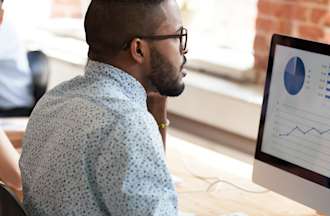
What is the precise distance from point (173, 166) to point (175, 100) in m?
1.20

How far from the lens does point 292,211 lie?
1945 millimetres

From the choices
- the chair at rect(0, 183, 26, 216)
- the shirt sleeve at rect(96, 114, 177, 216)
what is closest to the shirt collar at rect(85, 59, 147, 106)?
the shirt sleeve at rect(96, 114, 177, 216)

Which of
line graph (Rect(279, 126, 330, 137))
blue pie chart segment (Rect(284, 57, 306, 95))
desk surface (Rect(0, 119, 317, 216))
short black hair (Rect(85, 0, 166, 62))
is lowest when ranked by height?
desk surface (Rect(0, 119, 317, 216))

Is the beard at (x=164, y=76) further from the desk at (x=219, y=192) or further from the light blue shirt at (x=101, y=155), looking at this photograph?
the desk at (x=219, y=192)

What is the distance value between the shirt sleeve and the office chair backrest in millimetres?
2329

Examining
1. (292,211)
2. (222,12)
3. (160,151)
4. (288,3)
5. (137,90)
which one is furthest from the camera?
(222,12)

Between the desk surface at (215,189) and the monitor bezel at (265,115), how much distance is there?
18cm

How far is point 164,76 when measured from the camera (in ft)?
4.88

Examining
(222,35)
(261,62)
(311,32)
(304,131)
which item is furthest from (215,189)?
(222,35)

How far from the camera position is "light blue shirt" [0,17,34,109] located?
134 inches

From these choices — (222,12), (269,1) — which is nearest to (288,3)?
(269,1)

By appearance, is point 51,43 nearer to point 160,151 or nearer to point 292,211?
point 292,211

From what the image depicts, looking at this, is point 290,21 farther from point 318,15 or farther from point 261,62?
point 261,62

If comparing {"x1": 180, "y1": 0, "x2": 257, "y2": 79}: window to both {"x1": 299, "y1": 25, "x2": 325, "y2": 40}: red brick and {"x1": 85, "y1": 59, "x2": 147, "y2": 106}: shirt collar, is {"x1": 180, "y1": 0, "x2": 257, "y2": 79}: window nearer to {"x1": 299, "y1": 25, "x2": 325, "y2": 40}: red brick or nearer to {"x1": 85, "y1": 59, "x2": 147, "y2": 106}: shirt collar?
{"x1": 299, "y1": 25, "x2": 325, "y2": 40}: red brick
